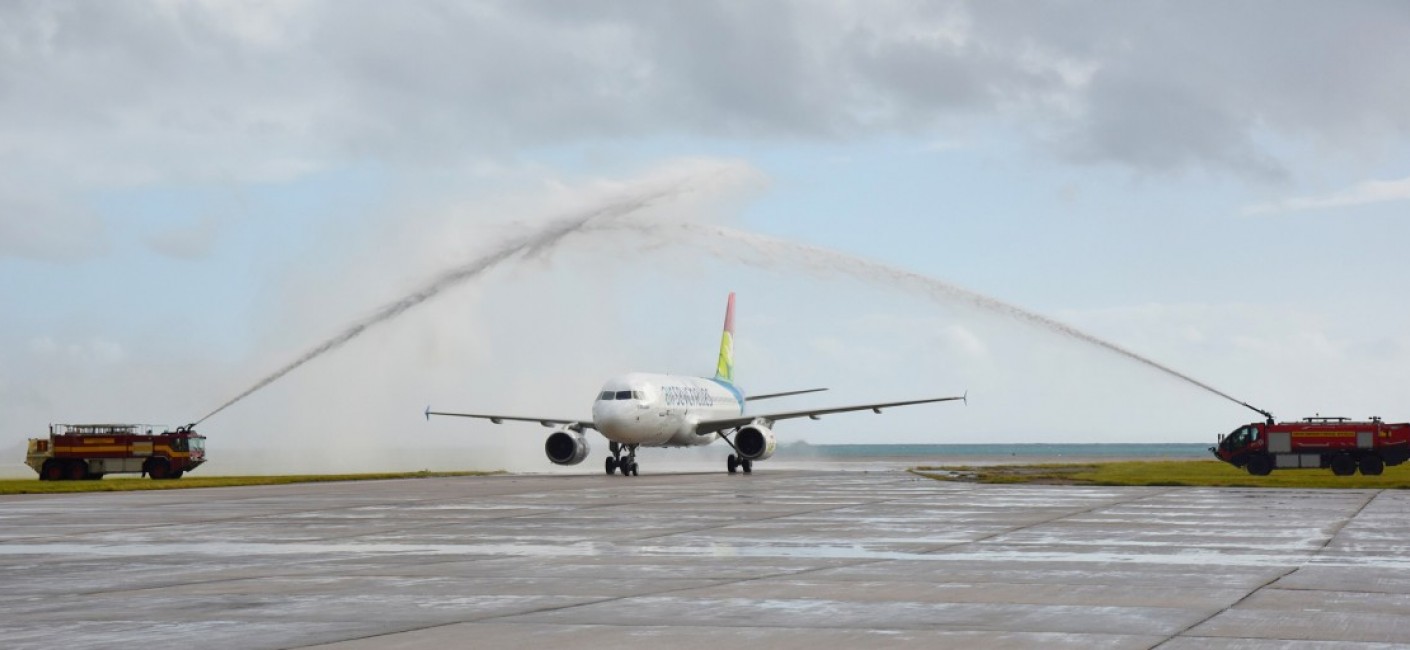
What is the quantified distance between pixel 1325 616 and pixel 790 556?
7.25 m

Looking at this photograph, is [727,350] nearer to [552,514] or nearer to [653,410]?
[653,410]

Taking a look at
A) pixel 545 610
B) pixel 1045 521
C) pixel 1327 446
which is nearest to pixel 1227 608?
pixel 545 610

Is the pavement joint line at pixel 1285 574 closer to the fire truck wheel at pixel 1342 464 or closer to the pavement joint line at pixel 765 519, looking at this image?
the pavement joint line at pixel 765 519

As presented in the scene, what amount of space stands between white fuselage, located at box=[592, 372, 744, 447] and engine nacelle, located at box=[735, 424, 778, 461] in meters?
2.68

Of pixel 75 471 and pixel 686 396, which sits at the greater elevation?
pixel 686 396

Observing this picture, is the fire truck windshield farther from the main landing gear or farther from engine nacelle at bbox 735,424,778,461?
the main landing gear

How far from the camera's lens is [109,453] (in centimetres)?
5369

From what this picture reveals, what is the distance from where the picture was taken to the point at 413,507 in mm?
30438

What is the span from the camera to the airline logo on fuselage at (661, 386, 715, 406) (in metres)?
57.2

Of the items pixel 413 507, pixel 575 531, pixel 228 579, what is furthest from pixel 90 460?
pixel 228 579

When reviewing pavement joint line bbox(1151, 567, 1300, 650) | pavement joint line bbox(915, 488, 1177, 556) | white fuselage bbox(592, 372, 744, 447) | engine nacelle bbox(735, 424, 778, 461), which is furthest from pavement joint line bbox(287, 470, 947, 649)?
engine nacelle bbox(735, 424, 778, 461)

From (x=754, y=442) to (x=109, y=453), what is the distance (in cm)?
2372

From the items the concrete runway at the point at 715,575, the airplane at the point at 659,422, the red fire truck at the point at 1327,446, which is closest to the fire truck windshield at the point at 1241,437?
the red fire truck at the point at 1327,446

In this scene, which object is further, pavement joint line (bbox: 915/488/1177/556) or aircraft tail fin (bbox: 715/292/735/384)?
aircraft tail fin (bbox: 715/292/735/384)
